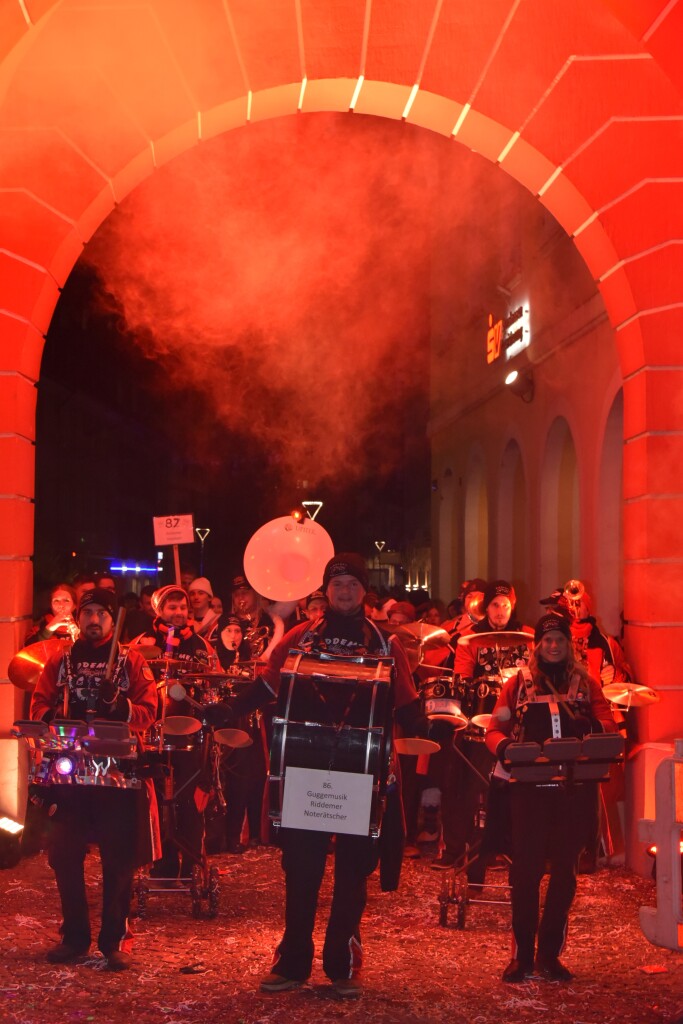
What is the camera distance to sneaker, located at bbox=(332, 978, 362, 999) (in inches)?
198

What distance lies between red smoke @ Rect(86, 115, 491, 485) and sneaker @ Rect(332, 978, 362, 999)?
7.34m

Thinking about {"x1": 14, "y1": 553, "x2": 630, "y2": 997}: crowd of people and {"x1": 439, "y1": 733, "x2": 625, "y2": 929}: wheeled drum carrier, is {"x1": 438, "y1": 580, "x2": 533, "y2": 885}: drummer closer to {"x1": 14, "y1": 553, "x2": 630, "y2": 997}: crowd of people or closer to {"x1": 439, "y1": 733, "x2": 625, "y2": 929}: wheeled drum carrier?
{"x1": 14, "y1": 553, "x2": 630, "y2": 997}: crowd of people

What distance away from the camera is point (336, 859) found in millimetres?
5184

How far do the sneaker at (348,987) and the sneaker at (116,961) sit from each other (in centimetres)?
99

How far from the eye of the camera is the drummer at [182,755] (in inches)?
264

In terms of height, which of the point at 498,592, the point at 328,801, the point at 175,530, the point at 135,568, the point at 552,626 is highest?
the point at 135,568

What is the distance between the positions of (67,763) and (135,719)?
390 millimetres

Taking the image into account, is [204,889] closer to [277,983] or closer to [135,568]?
[277,983]

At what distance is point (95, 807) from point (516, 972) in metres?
2.04

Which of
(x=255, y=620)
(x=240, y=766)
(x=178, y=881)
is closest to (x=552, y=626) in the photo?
(x=178, y=881)

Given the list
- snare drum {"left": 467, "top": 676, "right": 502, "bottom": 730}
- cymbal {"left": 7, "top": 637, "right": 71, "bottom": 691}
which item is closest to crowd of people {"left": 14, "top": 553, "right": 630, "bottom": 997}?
cymbal {"left": 7, "top": 637, "right": 71, "bottom": 691}

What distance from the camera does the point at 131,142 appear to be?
788 centimetres

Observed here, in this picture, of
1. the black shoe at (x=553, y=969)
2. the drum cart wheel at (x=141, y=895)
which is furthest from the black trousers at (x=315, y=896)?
the drum cart wheel at (x=141, y=895)

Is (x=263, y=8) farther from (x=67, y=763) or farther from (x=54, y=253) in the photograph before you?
(x=67, y=763)
